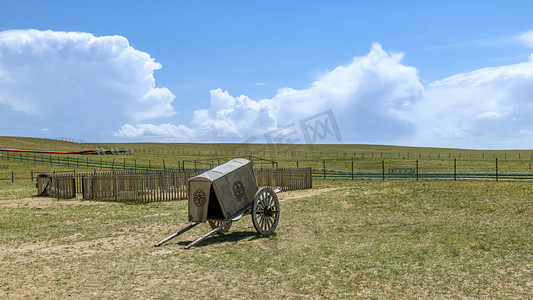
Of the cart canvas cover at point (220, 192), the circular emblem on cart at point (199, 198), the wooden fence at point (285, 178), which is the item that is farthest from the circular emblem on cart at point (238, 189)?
the wooden fence at point (285, 178)

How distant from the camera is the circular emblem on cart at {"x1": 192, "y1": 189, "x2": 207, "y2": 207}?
11.6 meters

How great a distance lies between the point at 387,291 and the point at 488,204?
12445 mm

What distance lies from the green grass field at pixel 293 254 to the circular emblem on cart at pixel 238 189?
4.45 feet

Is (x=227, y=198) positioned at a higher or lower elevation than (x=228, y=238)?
higher

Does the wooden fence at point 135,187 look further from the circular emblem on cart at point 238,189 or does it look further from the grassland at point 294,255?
the circular emblem on cart at point 238,189

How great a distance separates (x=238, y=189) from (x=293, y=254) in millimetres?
2629

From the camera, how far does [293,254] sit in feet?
34.3

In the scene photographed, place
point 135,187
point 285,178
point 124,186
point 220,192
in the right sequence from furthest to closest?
point 285,178 → point 124,186 → point 135,187 → point 220,192

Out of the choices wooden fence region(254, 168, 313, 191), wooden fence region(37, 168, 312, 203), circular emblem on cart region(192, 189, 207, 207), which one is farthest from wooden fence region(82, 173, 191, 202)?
circular emblem on cart region(192, 189, 207, 207)

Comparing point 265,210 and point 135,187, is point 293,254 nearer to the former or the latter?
point 265,210

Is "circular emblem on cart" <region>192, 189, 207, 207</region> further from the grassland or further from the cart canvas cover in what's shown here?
the grassland

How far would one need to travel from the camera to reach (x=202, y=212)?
1166 cm

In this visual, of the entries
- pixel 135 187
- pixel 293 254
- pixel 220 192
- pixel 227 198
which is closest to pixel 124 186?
pixel 135 187

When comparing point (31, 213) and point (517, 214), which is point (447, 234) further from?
point (31, 213)
